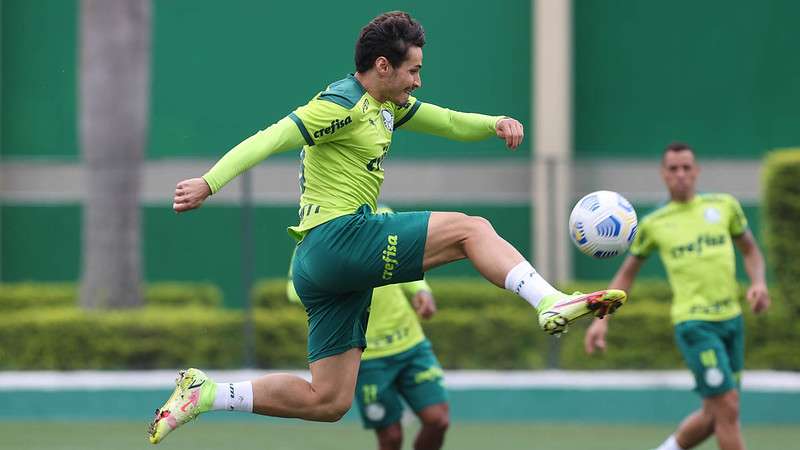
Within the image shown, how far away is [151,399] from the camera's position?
12023 mm

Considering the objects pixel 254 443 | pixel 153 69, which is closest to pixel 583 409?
pixel 254 443

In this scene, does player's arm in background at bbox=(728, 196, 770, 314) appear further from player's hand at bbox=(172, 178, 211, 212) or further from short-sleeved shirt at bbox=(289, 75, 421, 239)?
player's hand at bbox=(172, 178, 211, 212)

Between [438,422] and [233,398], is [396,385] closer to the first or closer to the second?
[438,422]

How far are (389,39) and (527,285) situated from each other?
1345 millimetres

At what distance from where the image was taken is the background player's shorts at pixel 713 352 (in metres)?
8.94

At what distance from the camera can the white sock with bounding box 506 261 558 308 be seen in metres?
6.39

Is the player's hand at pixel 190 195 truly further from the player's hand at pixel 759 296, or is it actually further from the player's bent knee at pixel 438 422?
the player's hand at pixel 759 296

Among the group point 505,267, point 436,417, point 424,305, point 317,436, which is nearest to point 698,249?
point 424,305

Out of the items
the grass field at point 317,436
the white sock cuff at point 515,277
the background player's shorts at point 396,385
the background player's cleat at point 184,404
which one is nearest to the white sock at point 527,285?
A: the white sock cuff at point 515,277

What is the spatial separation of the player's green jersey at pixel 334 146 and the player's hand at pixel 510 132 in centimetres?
52

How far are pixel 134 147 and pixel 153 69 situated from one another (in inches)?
126

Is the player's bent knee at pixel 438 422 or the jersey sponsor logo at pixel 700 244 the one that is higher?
the jersey sponsor logo at pixel 700 244

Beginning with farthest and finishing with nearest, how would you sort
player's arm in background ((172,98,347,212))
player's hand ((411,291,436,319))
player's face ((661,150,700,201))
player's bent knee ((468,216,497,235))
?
1. player's face ((661,150,700,201))
2. player's hand ((411,291,436,319))
3. player's bent knee ((468,216,497,235))
4. player's arm in background ((172,98,347,212))

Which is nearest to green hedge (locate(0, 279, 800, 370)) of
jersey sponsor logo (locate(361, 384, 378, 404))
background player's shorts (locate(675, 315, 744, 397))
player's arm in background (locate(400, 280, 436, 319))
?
background player's shorts (locate(675, 315, 744, 397))
